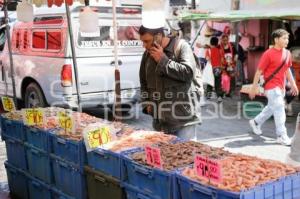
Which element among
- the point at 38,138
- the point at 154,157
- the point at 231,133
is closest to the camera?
the point at 154,157

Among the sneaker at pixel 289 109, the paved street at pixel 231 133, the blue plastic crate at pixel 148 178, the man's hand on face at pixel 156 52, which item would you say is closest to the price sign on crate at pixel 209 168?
the blue plastic crate at pixel 148 178

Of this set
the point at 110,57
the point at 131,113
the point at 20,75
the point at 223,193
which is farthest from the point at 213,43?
the point at 223,193

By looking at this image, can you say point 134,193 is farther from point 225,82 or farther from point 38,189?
point 225,82

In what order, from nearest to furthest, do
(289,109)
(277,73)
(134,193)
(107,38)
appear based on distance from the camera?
(134,193) → (277,73) → (107,38) → (289,109)

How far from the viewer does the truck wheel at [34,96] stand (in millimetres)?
9188

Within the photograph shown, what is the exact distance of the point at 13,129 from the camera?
521cm

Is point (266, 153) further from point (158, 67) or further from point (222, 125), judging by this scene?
point (158, 67)

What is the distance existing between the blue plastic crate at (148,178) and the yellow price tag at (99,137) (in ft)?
1.27

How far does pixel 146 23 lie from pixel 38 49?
5.50 meters

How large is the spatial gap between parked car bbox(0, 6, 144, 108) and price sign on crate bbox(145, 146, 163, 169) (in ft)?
17.0

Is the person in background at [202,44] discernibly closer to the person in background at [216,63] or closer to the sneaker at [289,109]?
the person in background at [216,63]

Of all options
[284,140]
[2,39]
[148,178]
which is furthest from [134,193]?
[2,39]

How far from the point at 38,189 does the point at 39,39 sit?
5056 millimetres

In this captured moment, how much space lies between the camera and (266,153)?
7059 mm
